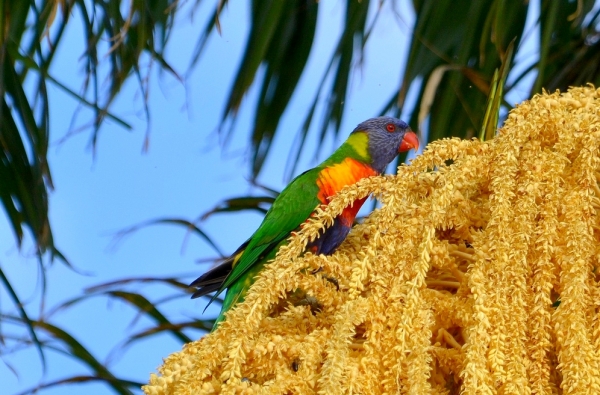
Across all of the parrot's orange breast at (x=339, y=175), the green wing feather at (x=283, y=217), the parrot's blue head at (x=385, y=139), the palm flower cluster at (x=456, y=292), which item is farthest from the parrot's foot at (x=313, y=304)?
the parrot's blue head at (x=385, y=139)

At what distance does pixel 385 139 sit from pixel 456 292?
4.20 ft

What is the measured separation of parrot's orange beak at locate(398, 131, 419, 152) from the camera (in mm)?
2035

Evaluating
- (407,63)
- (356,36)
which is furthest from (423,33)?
(356,36)

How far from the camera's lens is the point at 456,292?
2.47 feet

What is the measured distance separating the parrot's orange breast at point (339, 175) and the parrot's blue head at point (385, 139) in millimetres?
78

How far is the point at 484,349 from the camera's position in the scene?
23.3 inches

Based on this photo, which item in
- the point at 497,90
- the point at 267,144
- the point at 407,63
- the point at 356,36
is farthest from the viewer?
the point at 267,144

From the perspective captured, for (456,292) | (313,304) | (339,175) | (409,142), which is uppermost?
(409,142)

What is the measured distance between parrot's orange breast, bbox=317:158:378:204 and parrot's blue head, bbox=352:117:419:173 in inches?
3.1

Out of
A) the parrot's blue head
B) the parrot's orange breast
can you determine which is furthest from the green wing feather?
the parrot's blue head

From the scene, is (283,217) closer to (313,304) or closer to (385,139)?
(385,139)

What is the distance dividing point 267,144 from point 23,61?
612mm

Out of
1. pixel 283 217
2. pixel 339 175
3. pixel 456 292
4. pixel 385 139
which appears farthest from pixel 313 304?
pixel 385 139

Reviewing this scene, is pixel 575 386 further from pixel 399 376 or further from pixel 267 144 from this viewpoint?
pixel 267 144
